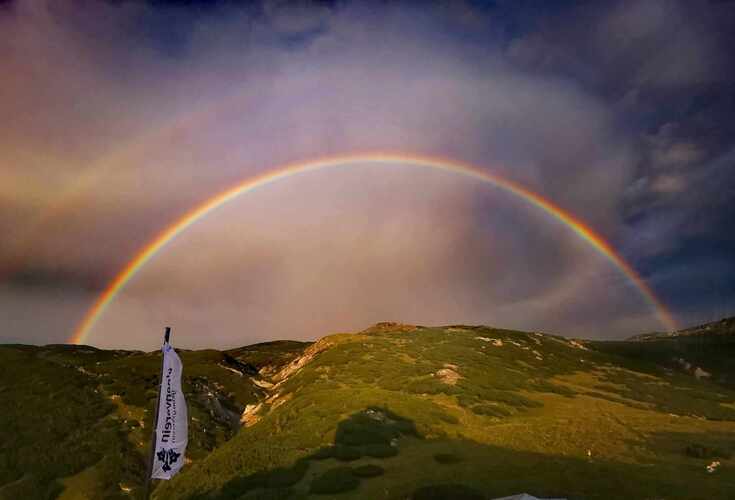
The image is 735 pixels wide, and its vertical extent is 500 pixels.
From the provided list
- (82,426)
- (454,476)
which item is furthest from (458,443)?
(82,426)

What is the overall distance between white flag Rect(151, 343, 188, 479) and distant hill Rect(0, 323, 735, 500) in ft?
30.5

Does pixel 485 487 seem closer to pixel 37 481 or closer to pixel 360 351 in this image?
pixel 37 481

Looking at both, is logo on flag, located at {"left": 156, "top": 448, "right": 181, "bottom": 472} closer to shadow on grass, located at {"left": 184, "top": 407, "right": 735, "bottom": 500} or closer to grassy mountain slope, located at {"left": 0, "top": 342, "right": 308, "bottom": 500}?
shadow on grass, located at {"left": 184, "top": 407, "right": 735, "bottom": 500}

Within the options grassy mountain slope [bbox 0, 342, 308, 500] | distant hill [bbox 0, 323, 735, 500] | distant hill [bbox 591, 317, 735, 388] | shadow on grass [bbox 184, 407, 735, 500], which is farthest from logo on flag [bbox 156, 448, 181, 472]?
distant hill [bbox 591, 317, 735, 388]

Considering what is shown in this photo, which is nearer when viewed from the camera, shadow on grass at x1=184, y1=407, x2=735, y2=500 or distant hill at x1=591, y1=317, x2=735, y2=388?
shadow on grass at x1=184, y1=407, x2=735, y2=500

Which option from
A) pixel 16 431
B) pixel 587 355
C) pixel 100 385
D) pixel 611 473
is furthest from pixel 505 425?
pixel 587 355

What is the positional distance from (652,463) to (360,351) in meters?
63.5

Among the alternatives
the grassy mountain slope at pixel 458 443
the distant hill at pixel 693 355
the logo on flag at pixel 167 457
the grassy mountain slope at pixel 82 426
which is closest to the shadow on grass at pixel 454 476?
the grassy mountain slope at pixel 458 443

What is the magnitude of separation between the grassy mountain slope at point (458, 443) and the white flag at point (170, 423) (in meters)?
9.06

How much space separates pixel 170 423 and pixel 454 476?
54.4ft

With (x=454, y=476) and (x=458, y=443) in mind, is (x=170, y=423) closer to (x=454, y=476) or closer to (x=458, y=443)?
(x=454, y=476)

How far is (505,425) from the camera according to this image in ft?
147

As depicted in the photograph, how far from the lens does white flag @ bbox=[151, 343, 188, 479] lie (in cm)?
2083

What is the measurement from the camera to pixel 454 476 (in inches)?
1084
